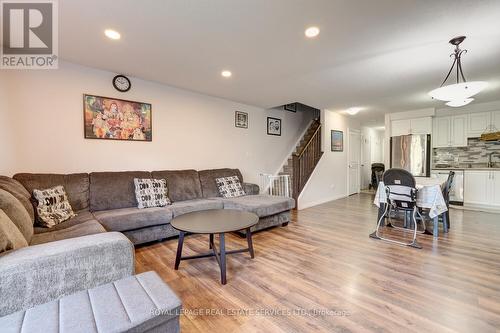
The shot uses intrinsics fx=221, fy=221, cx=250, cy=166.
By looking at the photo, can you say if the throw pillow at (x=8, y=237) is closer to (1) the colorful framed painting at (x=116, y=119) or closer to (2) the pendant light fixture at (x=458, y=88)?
(1) the colorful framed painting at (x=116, y=119)

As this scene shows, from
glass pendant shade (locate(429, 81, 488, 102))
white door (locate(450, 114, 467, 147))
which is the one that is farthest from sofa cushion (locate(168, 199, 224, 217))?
white door (locate(450, 114, 467, 147))

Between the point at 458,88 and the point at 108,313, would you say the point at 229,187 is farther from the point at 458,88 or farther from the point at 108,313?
the point at 458,88

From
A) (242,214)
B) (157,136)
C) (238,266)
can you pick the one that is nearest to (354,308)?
(238,266)

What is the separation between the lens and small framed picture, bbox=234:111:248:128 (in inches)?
189

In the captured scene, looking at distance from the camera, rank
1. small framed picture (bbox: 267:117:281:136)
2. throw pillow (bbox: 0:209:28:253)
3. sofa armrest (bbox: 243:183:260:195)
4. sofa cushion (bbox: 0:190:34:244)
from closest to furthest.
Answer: throw pillow (bbox: 0:209:28:253) → sofa cushion (bbox: 0:190:34:244) → sofa armrest (bbox: 243:183:260:195) → small framed picture (bbox: 267:117:281:136)

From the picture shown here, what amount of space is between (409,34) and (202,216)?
2.80 meters

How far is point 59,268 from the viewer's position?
1.15m

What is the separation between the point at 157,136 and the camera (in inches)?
145

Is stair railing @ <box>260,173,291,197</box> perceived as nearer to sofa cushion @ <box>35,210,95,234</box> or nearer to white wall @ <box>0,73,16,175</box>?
sofa cushion @ <box>35,210,95,234</box>

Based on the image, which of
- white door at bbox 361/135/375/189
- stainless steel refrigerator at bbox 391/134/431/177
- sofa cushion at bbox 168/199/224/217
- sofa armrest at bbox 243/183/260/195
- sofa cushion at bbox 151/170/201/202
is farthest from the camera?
white door at bbox 361/135/375/189

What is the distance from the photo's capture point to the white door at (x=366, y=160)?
7.50m

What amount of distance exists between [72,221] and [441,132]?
745 centimetres

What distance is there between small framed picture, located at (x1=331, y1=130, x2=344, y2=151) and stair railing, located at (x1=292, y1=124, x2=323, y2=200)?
55cm

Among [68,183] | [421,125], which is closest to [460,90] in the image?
[421,125]
